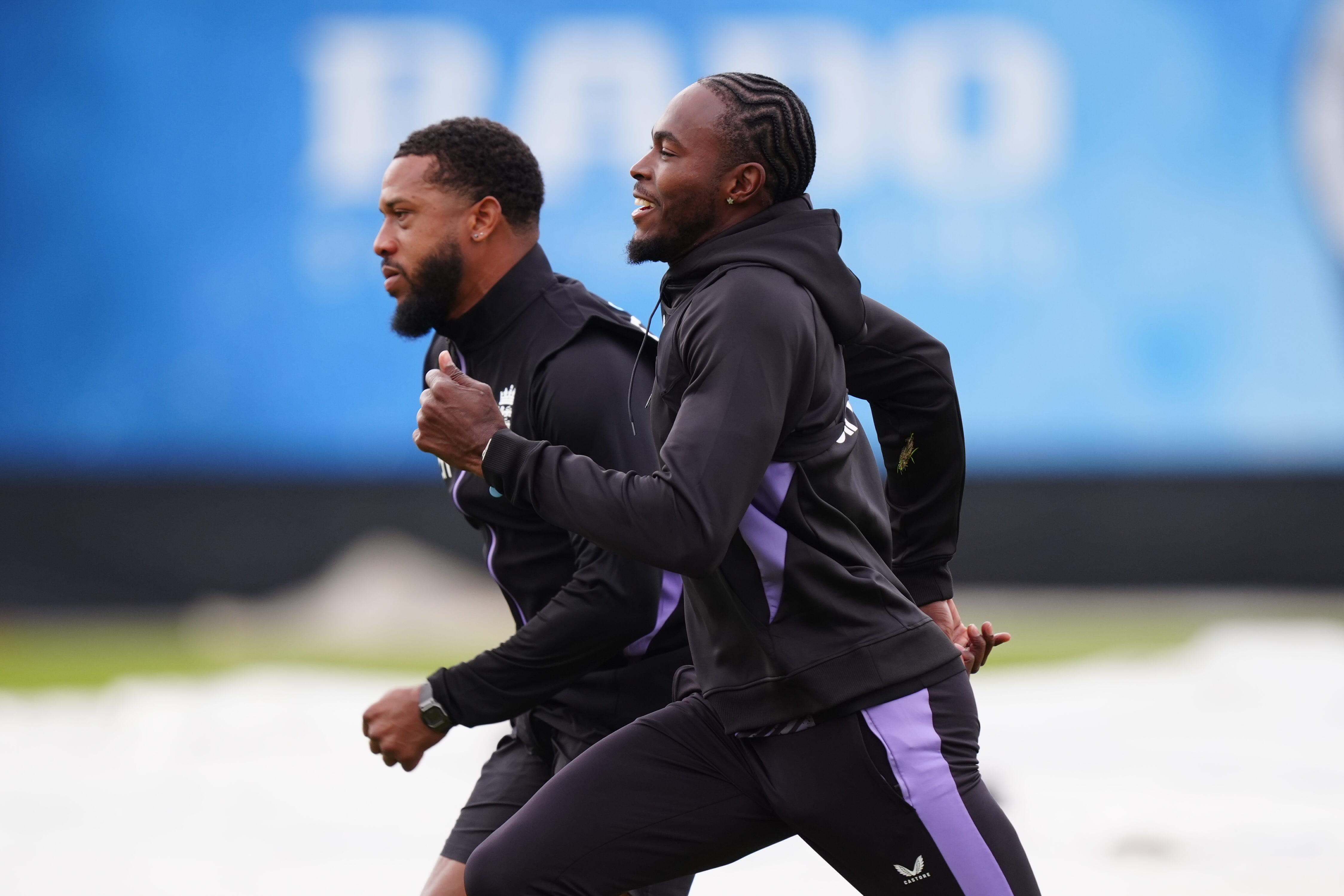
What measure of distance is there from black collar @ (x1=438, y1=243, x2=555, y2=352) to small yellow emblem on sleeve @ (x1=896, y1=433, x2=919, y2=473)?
0.84 m

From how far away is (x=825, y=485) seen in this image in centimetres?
230

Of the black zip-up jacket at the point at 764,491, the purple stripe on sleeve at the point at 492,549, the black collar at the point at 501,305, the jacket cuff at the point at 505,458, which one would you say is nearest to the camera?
the black zip-up jacket at the point at 764,491

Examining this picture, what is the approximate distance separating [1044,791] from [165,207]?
261 inches

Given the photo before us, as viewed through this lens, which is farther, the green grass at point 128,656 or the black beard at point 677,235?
the green grass at point 128,656

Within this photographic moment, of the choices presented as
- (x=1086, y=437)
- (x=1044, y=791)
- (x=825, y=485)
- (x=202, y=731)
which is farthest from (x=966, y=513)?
(x=825, y=485)

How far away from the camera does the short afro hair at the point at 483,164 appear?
3324mm

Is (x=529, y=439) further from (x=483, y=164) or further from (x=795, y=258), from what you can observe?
(x=483, y=164)

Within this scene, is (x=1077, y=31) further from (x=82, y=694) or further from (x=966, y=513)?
(x=82, y=694)

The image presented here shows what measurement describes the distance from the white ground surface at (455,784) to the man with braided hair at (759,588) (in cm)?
220

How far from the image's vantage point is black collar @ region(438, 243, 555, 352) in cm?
321

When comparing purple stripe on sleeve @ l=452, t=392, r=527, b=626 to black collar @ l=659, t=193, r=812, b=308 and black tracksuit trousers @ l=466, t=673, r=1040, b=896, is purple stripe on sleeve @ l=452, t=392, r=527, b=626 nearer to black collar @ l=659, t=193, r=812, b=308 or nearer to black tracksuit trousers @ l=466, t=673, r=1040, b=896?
black tracksuit trousers @ l=466, t=673, r=1040, b=896

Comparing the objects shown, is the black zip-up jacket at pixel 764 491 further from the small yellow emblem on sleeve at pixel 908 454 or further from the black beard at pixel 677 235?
the small yellow emblem on sleeve at pixel 908 454

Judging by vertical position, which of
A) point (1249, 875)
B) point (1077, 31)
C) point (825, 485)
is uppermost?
point (1077, 31)

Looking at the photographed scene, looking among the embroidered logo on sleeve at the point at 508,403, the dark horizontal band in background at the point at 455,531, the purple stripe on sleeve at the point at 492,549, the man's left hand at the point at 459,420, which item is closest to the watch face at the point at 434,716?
the purple stripe on sleeve at the point at 492,549
